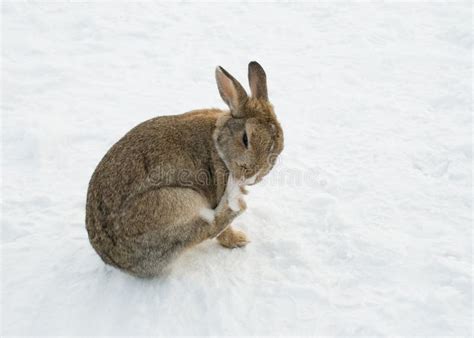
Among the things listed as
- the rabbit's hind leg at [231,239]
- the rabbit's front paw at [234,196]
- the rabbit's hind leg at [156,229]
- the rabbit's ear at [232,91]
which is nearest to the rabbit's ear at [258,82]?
the rabbit's ear at [232,91]

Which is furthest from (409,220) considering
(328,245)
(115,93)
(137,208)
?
(115,93)

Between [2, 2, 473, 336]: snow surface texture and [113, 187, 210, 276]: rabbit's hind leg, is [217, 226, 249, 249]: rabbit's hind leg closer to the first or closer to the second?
[2, 2, 473, 336]: snow surface texture

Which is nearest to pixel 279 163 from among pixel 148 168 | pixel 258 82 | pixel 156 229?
pixel 258 82

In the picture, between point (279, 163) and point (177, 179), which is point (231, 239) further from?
point (279, 163)

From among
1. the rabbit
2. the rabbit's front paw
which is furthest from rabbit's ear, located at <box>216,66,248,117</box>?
the rabbit's front paw

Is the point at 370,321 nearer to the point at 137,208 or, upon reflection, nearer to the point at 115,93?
the point at 137,208

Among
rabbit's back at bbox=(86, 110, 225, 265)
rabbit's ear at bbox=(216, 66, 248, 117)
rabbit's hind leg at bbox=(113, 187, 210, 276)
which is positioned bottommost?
rabbit's hind leg at bbox=(113, 187, 210, 276)

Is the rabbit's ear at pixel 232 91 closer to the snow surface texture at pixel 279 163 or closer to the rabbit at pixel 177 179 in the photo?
the rabbit at pixel 177 179
